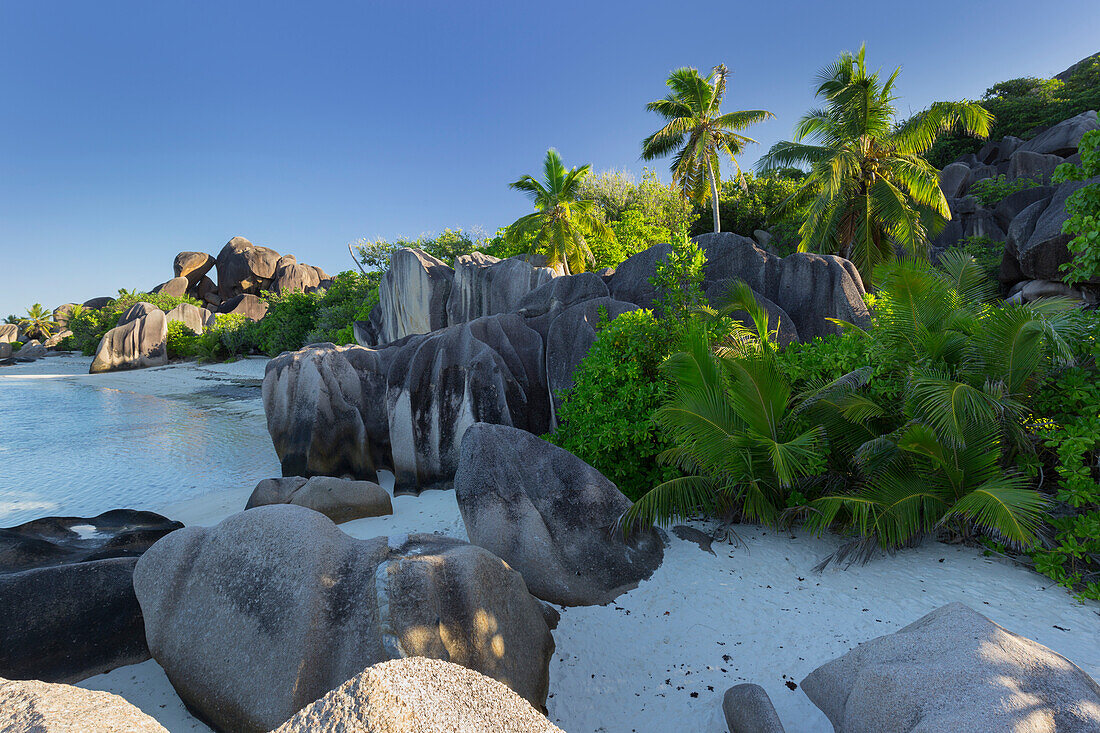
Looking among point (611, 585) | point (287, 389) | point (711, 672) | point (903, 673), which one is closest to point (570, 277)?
point (287, 389)

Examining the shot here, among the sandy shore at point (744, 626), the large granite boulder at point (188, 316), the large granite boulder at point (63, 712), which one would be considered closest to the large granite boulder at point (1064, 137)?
the sandy shore at point (744, 626)

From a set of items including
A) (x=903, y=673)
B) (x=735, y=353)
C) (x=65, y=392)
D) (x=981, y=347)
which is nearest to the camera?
(x=903, y=673)

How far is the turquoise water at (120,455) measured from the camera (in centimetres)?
920

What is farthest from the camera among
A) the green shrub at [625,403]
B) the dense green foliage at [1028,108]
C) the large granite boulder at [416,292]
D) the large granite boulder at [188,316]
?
the large granite boulder at [188,316]

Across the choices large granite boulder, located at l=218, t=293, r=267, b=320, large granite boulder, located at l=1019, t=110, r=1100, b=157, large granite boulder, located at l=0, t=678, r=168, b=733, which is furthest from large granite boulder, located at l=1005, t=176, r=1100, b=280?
large granite boulder, located at l=218, t=293, r=267, b=320

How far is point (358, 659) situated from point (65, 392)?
28.6m

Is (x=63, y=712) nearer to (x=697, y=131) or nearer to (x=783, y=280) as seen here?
(x=783, y=280)

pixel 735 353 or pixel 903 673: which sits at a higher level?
pixel 735 353

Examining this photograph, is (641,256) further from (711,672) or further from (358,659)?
(358,659)

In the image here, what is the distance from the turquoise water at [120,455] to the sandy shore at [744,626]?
22.6 ft

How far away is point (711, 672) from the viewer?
3846 millimetres

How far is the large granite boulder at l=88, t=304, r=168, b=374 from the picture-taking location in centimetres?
3035

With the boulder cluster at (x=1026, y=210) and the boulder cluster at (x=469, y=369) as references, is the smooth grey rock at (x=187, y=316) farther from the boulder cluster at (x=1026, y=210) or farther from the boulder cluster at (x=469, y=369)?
the boulder cluster at (x=1026, y=210)

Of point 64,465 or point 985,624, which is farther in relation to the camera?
point 64,465
